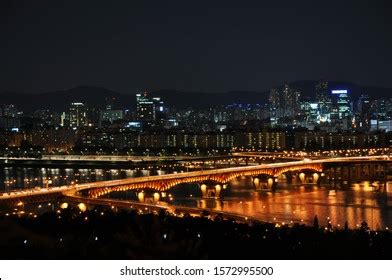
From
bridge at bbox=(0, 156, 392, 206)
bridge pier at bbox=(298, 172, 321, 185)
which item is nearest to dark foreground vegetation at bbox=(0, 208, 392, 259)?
bridge at bbox=(0, 156, 392, 206)

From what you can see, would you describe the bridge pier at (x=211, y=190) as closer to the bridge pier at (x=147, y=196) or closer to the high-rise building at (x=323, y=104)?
the bridge pier at (x=147, y=196)

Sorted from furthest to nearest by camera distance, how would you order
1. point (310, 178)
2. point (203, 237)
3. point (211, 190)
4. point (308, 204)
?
1. point (310, 178)
2. point (211, 190)
3. point (308, 204)
4. point (203, 237)

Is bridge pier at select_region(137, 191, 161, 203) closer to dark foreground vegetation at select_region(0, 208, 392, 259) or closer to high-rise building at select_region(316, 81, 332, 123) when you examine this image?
dark foreground vegetation at select_region(0, 208, 392, 259)

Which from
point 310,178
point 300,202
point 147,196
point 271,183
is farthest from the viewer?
point 310,178

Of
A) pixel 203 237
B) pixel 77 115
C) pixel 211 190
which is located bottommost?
pixel 211 190

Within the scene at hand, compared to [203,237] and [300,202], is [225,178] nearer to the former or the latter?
[300,202]

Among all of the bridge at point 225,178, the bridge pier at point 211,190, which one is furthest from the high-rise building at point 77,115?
the bridge pier at point 211,190

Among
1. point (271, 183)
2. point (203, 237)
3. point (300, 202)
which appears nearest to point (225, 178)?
point (271, 183)
